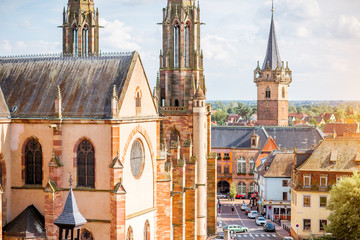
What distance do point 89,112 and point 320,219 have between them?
1644 inches

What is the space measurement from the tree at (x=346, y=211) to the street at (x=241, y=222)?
19449 mm

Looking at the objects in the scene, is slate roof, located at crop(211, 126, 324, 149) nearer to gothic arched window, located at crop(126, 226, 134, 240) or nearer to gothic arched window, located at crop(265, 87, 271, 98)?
gothic arched window, located at crop(265, 87, 271, 98)

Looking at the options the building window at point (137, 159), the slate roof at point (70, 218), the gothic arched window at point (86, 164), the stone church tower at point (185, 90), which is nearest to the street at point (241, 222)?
the stone church tower at point (185, 90)

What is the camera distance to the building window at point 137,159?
43963 millimetres

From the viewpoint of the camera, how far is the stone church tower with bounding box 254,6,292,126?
15888 centimetres

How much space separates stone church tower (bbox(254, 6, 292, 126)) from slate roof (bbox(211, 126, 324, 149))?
30.1 meters

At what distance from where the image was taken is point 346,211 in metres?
Answer: 60.7

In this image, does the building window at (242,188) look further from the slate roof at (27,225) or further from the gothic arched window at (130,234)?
the slate roof at (27,225)

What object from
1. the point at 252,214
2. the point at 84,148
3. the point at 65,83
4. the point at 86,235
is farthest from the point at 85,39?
the point at 252,214

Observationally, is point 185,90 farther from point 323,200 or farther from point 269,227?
point 269,227

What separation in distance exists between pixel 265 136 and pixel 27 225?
92.3m

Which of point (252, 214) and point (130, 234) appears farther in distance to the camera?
point (252, 214)

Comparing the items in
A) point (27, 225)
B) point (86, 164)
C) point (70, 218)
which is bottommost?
point (27, 225)

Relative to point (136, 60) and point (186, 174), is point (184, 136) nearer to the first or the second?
point (186, 174)
